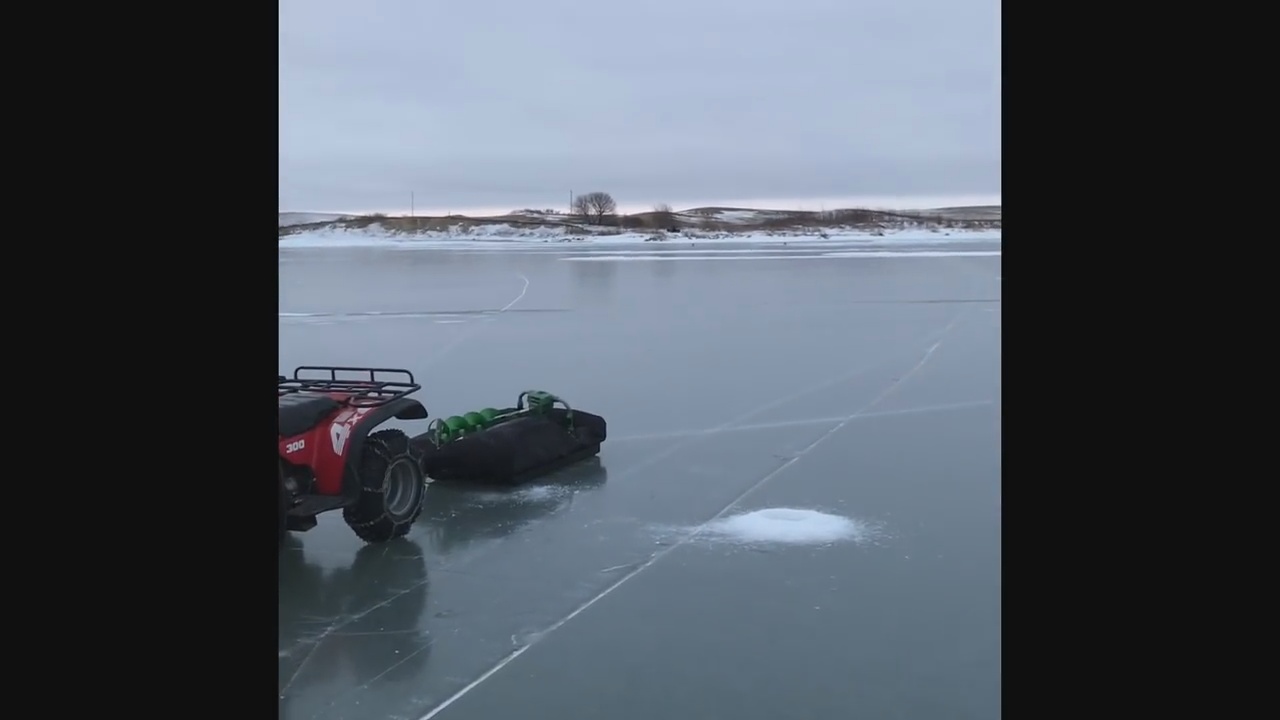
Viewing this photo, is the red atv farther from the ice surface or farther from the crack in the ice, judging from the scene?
the ice surface

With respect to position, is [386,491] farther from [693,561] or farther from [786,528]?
[786,528]

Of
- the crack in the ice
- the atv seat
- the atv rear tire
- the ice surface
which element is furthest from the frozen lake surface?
the ice surface

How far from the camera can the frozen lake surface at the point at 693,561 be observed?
13.6 feet

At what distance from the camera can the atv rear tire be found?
19.7ft

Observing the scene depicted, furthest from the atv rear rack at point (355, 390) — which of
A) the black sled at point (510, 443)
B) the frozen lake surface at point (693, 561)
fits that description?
the frozen lake surface at point (693, 561)

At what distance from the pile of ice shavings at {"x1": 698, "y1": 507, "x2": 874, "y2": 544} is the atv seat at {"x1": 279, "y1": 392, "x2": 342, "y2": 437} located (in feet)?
6.77

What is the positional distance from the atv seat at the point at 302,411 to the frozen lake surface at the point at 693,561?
→ 0.68 meters

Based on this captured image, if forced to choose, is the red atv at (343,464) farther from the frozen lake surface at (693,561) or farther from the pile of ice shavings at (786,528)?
the pile of ice shavings at (786,528)

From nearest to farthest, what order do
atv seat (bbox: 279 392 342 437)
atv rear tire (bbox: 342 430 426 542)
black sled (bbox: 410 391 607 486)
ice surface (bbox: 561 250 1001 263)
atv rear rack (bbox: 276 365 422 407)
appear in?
atv seat (bbox: 279 392 342 437), atv rear tire (bbox: 342 430 426 542), atv rear rack (bbox: 276 365 422 407), black sled (bbox: 410 391 607 486), ice surface (bbox: 561 250 1001 263)
